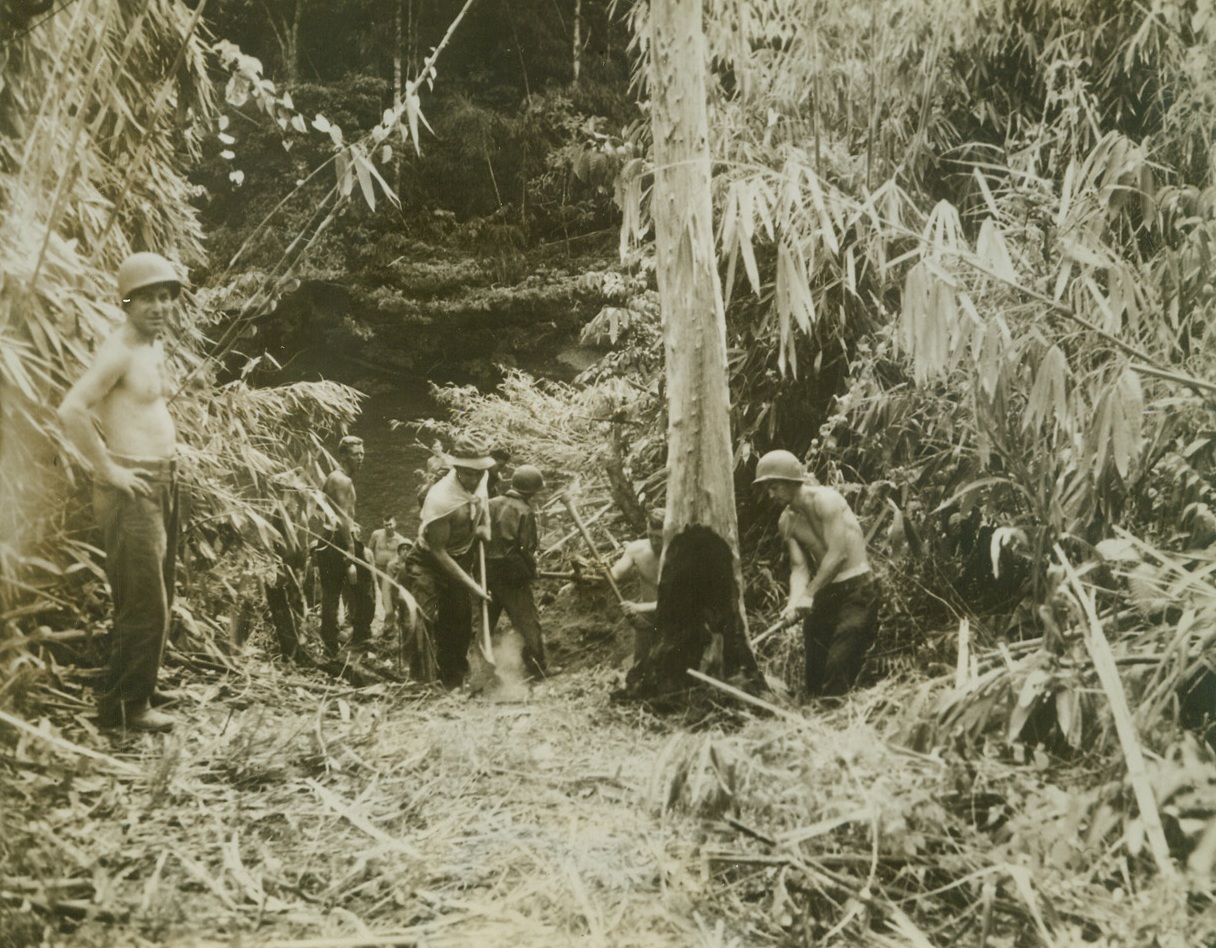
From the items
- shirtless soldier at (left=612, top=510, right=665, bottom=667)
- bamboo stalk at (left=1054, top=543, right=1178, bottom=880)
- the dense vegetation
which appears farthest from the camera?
shirtless soldier at (left=612, top=510, right=665, bottom=667)

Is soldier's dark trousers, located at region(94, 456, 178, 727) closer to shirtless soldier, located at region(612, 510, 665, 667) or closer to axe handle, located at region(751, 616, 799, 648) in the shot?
shirtless soldier, located at region(612, 510, 665, 667)

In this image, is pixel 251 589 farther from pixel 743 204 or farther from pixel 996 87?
pixel 996 87

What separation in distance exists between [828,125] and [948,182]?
1.30 ft

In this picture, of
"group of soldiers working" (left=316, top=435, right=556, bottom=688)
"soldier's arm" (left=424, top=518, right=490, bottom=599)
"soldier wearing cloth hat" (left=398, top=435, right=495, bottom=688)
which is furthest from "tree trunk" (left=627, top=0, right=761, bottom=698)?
"soldier's arm" (left=424, top=518, right=490, bottom=599)

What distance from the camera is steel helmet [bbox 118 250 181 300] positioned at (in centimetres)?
169

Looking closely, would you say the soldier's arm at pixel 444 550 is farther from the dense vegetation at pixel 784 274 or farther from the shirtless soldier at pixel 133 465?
the shirtless soldier at pixel 133 465

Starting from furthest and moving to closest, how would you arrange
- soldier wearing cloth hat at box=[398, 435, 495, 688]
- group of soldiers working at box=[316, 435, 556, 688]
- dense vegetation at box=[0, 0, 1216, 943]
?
soldier wearing cloth hat at box=[398, 435, 495, 688], group of soldiers working at box=[316, 435, 556, 688], dense vegetation at box=[0, 0, 1216, 943]

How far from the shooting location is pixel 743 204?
207 centimetres

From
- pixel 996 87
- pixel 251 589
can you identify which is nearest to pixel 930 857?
pixel 251 589

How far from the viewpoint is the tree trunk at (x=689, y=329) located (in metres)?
2.13

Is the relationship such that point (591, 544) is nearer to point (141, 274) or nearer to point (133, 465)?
point (133, 465)

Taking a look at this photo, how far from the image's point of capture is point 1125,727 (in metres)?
1.51

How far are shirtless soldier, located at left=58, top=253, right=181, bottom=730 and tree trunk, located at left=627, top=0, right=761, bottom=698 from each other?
1.01 meters

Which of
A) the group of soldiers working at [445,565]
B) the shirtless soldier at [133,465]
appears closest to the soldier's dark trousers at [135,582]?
the shirtless soldier at [133,465]
